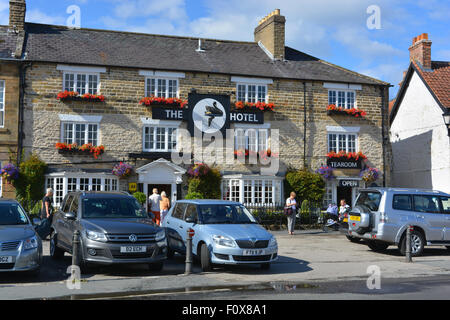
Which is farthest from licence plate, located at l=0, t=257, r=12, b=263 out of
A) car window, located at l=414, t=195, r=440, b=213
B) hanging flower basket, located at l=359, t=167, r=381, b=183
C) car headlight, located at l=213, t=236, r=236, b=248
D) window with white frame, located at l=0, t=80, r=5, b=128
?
hanging flower basket, located at l=359, t=167, r=381, b=183

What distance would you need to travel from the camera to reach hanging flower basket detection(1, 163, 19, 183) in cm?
2108

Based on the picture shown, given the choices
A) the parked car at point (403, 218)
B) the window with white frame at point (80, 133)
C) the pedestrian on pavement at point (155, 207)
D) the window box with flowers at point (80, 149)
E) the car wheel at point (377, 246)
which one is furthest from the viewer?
the window with white frame at point (80, 133)

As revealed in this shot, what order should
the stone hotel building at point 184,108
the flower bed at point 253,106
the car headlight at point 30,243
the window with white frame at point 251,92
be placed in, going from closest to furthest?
the car headlight at point 30,243 < the stone hotel building at point 184,108 < the flower bed at point 253,106 < the window with white frame at point 251,92

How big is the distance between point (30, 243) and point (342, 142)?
19.5m

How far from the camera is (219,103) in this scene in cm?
2469

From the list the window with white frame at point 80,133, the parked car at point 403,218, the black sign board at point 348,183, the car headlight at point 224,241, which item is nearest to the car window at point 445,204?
the parked car at point 403,218

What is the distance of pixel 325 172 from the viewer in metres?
25.3

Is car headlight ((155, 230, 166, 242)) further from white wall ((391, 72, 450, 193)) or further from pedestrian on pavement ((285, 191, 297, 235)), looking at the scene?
white wall ((391, 72, 450, 193))

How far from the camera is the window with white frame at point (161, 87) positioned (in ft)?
78.9

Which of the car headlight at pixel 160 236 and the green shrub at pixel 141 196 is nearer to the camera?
the car headlight at pixel 160 236

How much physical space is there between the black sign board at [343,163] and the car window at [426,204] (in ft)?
34.5

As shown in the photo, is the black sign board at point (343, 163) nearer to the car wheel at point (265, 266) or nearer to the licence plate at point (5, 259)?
the car wheel at point (265, 266)
